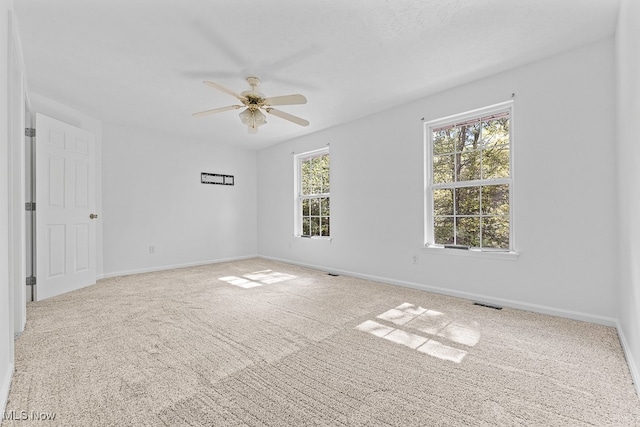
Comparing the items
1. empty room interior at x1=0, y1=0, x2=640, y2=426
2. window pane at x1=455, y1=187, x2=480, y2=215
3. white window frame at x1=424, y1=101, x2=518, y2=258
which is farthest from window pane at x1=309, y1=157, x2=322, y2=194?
window pane at x1=455, y1=187, x2=480, y2=215

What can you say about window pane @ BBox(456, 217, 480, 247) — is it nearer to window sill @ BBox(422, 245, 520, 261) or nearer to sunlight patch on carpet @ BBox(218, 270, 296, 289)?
window sill @ BBox(422, 245, 520, 261)

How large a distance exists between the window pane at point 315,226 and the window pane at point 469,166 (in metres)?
2.59

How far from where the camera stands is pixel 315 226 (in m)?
5.43

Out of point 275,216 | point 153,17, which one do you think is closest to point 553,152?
point 153,17

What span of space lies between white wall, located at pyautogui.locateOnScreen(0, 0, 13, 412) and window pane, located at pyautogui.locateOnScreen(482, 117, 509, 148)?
4.04 m

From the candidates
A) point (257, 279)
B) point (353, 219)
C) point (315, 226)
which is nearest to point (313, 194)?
point (315, 226)

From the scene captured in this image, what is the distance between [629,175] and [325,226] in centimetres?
385

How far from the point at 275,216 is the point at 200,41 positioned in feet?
13.0

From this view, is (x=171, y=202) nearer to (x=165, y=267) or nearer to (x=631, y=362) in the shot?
(x=165, y=267)

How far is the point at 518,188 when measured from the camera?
9.84 ft

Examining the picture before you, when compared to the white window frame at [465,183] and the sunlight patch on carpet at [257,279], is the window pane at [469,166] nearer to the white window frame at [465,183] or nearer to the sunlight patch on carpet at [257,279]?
the white window frame at [465,183]

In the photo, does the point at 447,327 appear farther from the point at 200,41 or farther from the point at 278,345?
the point at 200,41

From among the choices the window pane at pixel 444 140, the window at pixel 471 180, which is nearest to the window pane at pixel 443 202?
the window at pixel 471 180

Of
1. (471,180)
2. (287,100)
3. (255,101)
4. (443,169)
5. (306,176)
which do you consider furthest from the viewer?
(306,176)
